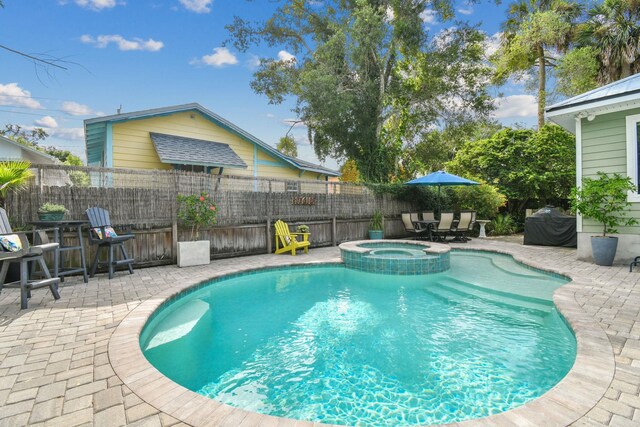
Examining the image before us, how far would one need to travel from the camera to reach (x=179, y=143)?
10.8 meters

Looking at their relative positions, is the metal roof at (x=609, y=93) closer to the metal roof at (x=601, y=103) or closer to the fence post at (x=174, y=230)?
the metal roof at (x=601, y=103)

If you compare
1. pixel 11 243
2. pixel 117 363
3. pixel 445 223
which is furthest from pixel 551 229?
pixel 11 243

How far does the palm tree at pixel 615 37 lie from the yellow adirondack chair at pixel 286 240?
1406 centimetres

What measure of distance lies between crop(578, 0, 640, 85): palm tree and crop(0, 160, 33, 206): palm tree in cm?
1842

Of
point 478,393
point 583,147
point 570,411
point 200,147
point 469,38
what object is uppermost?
point 469,38

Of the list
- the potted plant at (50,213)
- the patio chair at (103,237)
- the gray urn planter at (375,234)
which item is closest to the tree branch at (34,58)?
the potted plant at (50,213)

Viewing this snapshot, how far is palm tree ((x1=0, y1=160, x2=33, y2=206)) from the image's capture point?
16.2 feet

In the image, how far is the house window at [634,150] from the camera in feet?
20.8

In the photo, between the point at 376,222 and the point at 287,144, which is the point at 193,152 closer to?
the point at 376,222

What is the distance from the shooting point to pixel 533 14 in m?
16.2

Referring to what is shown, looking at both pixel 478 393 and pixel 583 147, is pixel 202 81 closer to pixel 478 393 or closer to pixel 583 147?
pixel 583 147

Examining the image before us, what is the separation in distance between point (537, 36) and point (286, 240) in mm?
16125

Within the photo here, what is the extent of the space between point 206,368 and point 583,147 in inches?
326

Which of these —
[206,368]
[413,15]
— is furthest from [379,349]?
[413,15]
